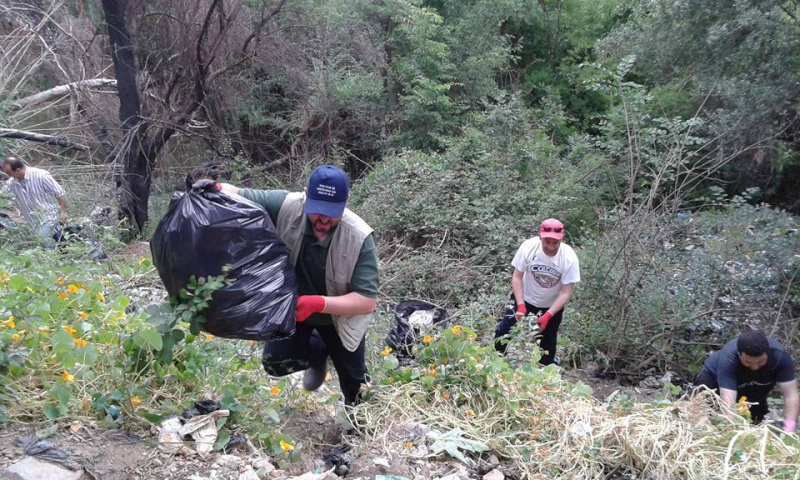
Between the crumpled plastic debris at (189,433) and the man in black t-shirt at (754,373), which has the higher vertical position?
the crumpled plastic debris at (189,433)

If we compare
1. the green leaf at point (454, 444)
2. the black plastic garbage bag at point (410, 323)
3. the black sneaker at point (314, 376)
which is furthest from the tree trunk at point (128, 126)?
the green leaf at point (454, 444)

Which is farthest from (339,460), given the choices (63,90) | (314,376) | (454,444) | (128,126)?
(63,90)

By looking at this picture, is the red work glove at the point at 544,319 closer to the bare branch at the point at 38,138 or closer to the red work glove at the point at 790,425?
the red work glove at the point at 790,425

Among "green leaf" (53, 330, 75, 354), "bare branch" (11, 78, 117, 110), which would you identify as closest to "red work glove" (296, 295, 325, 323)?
"green leaf" (53, 330, 75, 354)

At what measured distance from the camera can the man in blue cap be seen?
116 inches

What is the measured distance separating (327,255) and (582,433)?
144cm

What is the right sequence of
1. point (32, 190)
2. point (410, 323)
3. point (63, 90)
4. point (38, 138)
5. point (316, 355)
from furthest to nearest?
point (63, 90) < point (38, 138) < point (32, 190) < point (410, 323) < point (316, 355)

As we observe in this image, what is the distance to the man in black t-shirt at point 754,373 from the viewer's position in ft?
12.8

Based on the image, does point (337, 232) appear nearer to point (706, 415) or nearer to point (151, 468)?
point (151, 468)

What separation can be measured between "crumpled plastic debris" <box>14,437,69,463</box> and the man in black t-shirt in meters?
3.44

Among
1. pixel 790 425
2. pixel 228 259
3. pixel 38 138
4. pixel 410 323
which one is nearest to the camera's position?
pixel 228 259

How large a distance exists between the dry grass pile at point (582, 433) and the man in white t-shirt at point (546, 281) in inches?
66.0

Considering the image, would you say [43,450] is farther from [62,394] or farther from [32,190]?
[32,190]

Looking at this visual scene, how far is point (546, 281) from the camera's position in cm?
518
